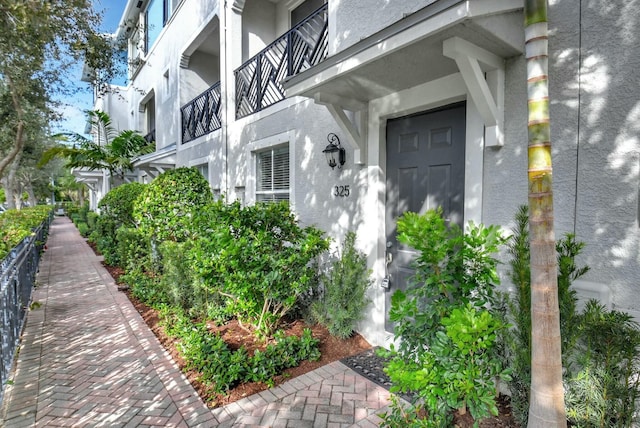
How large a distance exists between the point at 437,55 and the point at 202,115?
817 cm

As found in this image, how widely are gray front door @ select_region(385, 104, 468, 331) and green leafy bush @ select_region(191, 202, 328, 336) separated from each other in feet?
3.56

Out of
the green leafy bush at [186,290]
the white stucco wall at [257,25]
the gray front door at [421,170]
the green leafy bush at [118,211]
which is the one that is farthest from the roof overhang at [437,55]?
the green leafy bush at [118,211]

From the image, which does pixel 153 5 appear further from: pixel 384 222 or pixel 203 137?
pixel 384 222

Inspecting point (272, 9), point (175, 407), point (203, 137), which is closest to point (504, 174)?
point (175, 407)

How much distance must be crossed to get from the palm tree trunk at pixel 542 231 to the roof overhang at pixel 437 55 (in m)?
0.74

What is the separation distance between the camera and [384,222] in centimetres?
451

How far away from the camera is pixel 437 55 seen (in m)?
3.12

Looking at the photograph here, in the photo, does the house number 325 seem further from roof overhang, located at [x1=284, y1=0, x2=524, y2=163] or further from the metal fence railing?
the metal fence railing

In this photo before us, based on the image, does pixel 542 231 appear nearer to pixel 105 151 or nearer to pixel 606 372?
pixel 606 372

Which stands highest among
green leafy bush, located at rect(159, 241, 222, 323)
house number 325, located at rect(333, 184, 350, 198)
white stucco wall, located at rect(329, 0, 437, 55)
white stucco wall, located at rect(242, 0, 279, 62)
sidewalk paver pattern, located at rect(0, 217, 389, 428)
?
white stucco wall, located at rect(242, 0, 279, 62)

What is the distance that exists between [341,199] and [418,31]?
2677 millimetres

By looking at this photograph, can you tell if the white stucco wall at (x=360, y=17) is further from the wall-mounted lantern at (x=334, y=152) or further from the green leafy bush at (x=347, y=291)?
the green leafy bush at (x=347, y=291)

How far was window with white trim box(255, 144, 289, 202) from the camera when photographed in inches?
264

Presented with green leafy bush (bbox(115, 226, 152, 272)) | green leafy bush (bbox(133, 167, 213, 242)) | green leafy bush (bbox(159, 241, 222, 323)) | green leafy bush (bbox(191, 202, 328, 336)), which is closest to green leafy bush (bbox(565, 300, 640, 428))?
green leafy bush (bbox(191, 202, 328, 336))
